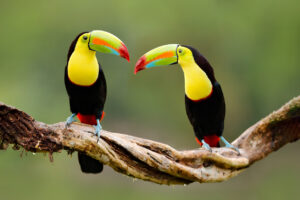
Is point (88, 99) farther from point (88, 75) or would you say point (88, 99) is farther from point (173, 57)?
point (173, 57)

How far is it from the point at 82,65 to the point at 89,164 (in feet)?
1.81

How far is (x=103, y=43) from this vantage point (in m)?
2.21

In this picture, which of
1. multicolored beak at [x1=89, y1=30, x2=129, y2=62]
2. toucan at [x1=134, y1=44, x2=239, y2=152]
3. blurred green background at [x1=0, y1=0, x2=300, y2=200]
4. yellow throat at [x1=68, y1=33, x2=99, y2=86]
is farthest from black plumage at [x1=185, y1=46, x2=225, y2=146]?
blurred green background at [x1=0, y1=0, x2=300, y2=200]

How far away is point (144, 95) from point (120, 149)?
6.00 meters

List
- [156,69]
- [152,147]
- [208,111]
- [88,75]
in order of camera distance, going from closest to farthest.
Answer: [152,147], [88,75], [208,111], [156,69]

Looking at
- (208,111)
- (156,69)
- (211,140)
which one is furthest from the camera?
(156,69)

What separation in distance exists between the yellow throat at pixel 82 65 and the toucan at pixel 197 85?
25 cm

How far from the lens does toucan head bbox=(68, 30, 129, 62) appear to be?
221 centimetres

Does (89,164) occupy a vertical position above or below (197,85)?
below

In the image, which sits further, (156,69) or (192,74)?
(156,69)

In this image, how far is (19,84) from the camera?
24.7 feet

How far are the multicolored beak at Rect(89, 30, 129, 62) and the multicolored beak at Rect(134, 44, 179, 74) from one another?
21 cm

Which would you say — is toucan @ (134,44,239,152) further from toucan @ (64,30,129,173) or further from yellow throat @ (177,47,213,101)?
toucan @ (64,30,129,173)

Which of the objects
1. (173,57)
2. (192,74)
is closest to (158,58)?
(173,57)
